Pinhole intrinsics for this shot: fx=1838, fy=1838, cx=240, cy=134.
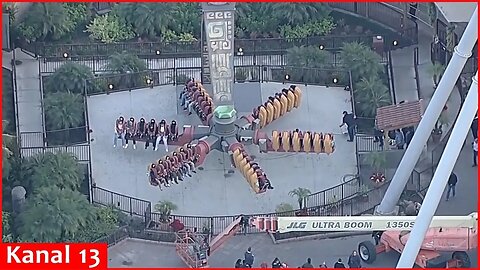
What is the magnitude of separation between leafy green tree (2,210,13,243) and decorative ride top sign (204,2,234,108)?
8.28m

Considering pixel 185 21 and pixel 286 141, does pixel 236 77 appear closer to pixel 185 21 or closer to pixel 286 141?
pixel 185 21

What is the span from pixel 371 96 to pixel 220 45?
836 cm

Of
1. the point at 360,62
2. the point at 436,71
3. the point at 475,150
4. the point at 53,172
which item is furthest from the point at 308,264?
the point at 436,71

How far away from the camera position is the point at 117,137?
65.0 metres

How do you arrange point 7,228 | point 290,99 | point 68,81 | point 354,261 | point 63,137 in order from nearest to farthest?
1. point 354,261
2. point 7,228
3. point 63,137
4. point 290,99
5. point 68,81

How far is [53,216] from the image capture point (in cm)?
5950

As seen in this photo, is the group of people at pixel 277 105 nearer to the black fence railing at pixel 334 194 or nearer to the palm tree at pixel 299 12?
the black fence railing at pixel 334 194

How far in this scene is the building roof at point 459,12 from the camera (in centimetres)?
6756

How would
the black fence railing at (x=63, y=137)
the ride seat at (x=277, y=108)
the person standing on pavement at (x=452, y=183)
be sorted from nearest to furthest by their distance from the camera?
the person standing on pavement at (x=452, y=183) → the black fence railing at (x=63, y=137) → the ride seat at (x=277, y=108)

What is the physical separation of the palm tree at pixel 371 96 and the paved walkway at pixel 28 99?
1157cm

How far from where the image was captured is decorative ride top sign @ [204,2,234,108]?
59.8 m

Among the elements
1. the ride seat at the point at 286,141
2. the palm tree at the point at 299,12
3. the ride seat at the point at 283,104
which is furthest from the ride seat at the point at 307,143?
the palm tree at the point at 299,12

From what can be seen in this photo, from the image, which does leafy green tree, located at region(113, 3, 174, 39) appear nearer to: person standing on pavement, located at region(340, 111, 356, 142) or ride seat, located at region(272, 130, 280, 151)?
ride seat, located at region(272, 130, 280, 151)

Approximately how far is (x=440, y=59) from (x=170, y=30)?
10446 millimetres
